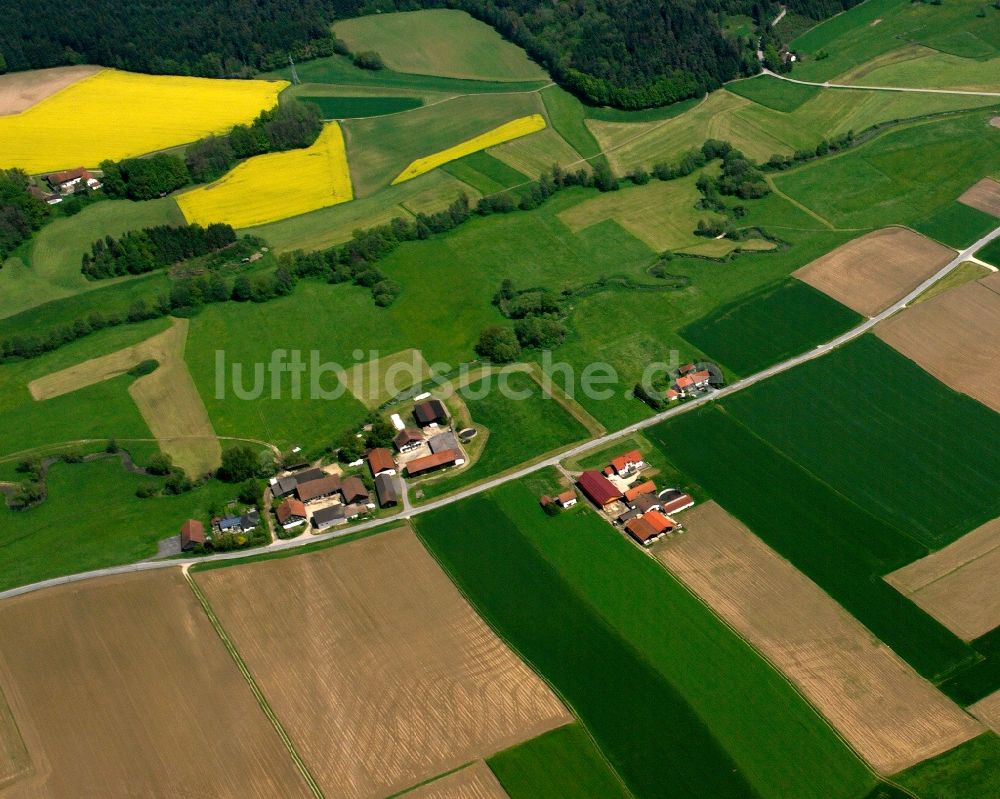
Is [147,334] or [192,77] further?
[192,77]

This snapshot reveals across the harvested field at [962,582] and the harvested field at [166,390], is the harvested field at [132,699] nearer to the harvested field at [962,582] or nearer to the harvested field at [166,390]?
the harvested field at [166,390]

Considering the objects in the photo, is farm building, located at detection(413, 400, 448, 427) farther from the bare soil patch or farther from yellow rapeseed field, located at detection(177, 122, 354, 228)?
the bare soil patch

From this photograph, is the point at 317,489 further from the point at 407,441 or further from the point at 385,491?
the point at 407,441

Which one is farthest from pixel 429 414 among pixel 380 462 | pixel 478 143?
pixel 478 143

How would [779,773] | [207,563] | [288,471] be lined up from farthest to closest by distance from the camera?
1. [288,471]
2. [207,563]
3. [779,773]

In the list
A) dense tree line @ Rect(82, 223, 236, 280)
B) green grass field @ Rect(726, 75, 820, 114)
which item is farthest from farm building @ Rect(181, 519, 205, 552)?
green grass field @ Rect(726, 75, 820, 114)

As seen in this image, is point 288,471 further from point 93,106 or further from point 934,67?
point 934,67

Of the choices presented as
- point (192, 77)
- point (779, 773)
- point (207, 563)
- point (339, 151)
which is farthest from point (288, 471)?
point (192, 77)
